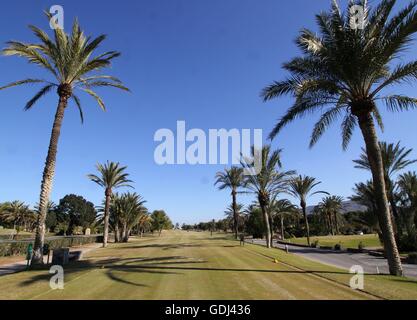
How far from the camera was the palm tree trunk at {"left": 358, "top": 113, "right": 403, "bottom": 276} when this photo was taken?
14398 millimetres

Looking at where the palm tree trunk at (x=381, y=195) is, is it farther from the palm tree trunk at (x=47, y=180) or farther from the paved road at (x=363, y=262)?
the palm tree trunk at (x=47, y=180)

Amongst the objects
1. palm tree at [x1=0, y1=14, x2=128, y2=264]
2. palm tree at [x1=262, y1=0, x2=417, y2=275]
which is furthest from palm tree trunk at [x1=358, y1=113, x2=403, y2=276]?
palm tree at [x1=0, y1=14, x2=128, y2=264]

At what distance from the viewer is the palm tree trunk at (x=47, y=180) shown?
18.0m

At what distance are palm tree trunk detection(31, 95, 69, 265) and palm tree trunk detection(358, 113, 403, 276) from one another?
54.5 ft

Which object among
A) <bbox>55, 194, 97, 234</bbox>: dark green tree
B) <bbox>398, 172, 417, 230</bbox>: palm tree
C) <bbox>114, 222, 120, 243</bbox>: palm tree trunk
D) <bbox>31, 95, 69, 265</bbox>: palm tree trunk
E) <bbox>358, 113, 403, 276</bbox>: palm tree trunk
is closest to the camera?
<bbox>358, 113, 403, 276</bbox>: palm tree trunk

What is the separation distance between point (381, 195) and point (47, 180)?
57.1ft

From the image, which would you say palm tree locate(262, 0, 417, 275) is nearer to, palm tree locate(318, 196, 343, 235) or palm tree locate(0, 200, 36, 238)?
palm tree locate(318, 196, 343, 235)

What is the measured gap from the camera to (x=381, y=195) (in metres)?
14.8

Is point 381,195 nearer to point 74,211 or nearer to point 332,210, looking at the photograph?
point 332,210

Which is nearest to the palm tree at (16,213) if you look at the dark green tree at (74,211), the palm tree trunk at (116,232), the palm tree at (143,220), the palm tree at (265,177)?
the dark green tree at (74,211)

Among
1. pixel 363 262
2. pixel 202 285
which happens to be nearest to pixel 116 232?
pixel 363 262

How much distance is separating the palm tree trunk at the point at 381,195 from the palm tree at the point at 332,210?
63.9 meters
